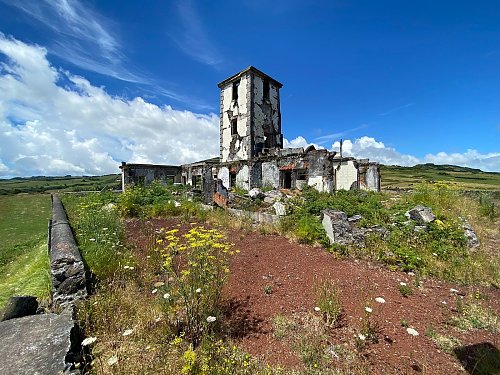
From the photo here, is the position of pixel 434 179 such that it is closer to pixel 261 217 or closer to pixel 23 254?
pixel 261 217

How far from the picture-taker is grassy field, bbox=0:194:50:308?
3.98 metres

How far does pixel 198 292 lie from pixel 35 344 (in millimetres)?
1699

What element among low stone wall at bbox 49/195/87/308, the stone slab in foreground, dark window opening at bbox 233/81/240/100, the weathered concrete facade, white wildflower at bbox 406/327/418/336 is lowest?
white wildflower at bbox 406/327/418/336

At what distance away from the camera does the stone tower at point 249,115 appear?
70.2 feet

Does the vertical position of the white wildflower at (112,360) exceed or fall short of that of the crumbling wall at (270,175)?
it falls short

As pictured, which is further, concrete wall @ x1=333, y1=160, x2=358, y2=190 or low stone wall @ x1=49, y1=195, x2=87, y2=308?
concrete wall @ x1=333, y1=160, x2=358, y2=190

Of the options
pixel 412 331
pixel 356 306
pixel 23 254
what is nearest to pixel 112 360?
pixel 356 306

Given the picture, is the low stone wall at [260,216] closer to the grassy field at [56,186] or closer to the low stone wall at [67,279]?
the low stone wall at [67,279]

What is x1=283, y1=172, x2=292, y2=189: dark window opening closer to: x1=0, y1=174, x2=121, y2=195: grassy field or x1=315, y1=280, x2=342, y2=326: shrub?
x1=315, y1=280, x2=342, y2=326: shrub

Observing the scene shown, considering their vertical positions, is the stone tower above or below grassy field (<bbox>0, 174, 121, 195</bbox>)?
above

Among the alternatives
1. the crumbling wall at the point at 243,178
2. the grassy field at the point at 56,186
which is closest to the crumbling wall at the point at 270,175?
the crumbling wall at the point at 243,178

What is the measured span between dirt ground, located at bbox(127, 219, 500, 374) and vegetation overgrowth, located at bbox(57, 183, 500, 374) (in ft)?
0.54

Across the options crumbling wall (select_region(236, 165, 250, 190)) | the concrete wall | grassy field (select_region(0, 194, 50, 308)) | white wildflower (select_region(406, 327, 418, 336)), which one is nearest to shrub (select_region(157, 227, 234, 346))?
grassy field (select_region(0, 194, 50, 308))

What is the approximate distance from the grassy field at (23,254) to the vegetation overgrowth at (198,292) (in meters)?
0.80
